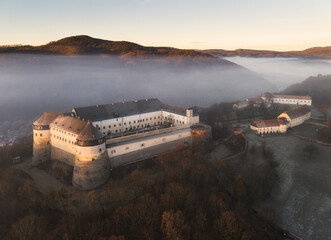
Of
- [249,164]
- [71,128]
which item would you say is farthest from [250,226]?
[71,128]

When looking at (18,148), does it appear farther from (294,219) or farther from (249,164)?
(294,219)

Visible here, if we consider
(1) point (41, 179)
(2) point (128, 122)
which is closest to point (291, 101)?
(2) point (128, 122)

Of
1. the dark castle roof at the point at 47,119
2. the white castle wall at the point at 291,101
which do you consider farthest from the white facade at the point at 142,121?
the white castle wall at the point at 291,101

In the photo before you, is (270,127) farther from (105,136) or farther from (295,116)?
(105,136)

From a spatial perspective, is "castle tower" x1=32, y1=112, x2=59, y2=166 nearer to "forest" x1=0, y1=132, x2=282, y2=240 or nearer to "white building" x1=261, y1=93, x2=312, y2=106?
"forest" x1=0, y1=132, x2=282, y2=240

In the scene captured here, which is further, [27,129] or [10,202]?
[27,129]
